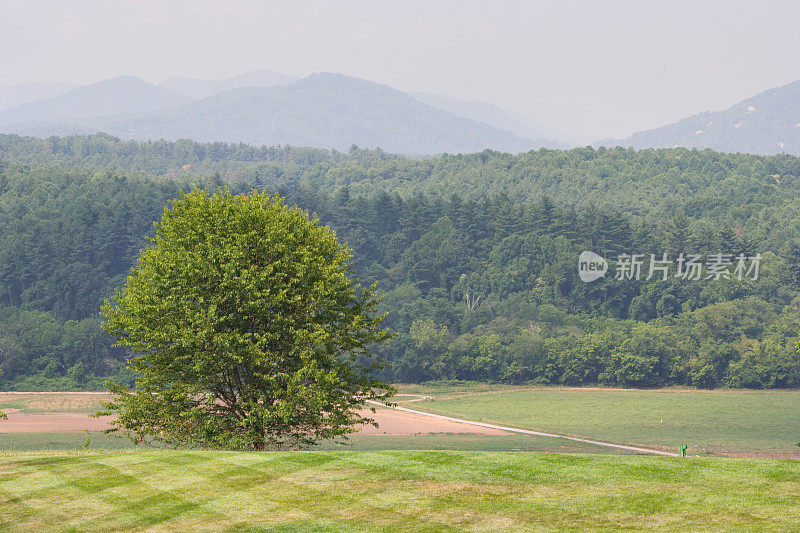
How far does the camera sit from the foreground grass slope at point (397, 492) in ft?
59.7

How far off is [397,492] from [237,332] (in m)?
14.5

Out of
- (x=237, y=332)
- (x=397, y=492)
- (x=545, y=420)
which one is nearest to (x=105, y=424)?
(x=545, y=420)

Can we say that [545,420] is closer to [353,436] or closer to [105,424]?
[353,436]

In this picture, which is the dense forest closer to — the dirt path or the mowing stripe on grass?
the mowing stripe on grass

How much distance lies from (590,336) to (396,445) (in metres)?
64.6

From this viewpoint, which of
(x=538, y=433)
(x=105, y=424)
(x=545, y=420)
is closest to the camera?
(x=105, y=424)

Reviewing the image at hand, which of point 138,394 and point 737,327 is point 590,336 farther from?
point 138,394

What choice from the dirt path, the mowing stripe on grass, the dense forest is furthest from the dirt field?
the dense forest

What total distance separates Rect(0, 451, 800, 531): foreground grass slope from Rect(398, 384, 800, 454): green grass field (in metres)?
52.3

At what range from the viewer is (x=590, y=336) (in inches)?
4993

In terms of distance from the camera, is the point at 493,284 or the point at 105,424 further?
the point at 493,284

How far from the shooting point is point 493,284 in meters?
153

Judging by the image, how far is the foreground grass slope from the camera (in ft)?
59.7

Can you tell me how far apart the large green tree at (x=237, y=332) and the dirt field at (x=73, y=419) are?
143ft
